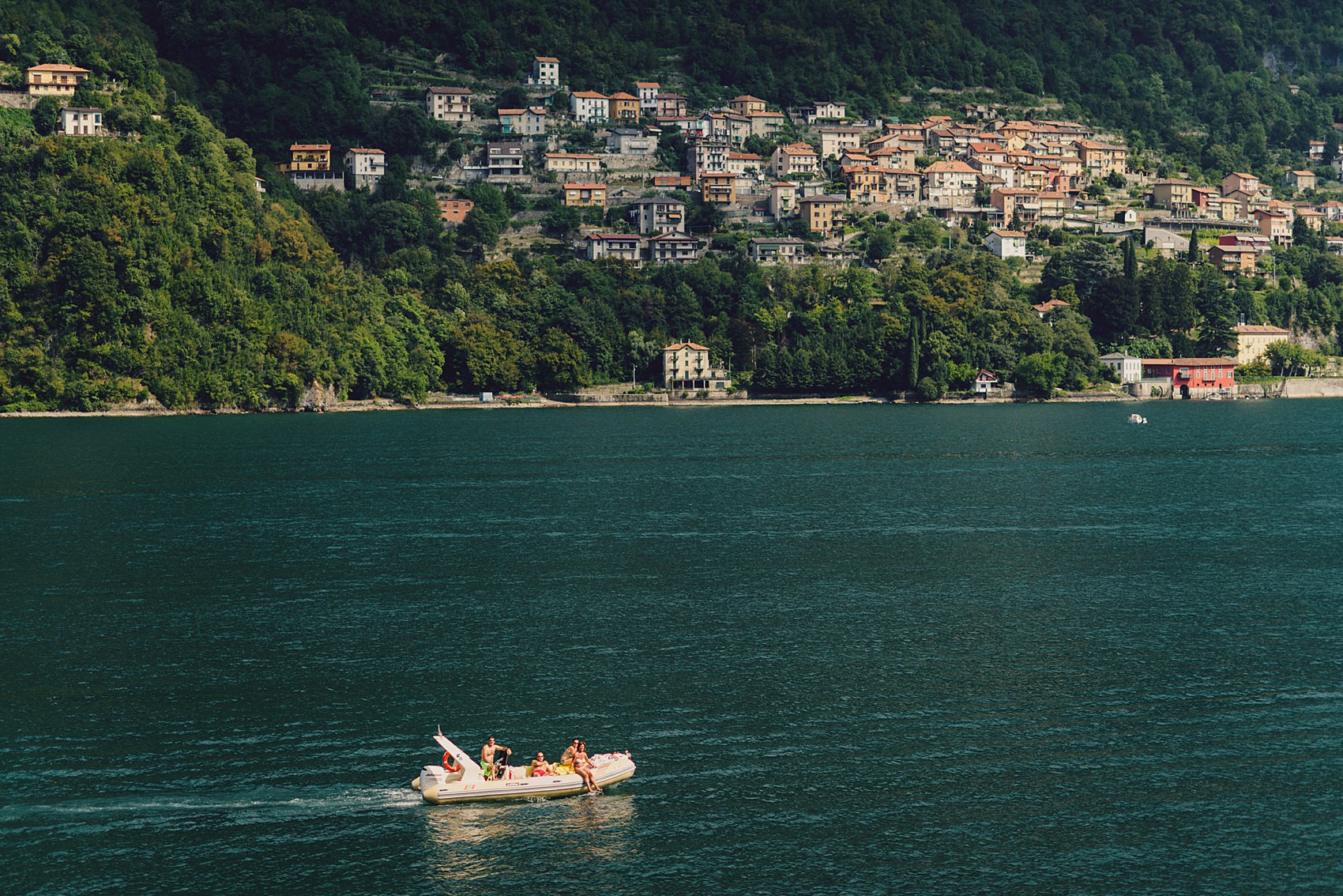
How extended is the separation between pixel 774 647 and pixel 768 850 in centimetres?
1386

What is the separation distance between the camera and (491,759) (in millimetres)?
27859

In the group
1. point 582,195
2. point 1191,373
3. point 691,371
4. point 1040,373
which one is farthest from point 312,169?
point 1191,373

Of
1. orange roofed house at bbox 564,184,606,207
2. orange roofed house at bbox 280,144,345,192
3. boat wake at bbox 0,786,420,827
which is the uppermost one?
orange roofed house at bbox 280,144,345,192

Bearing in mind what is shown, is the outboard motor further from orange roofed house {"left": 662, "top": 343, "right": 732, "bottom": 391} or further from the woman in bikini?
orange roofed house {"left": 662, "top": 343, "right": 732, "bottom": 391}

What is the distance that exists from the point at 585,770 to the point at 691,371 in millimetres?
128084

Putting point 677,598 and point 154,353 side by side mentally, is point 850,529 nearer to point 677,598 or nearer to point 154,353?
point 677,598

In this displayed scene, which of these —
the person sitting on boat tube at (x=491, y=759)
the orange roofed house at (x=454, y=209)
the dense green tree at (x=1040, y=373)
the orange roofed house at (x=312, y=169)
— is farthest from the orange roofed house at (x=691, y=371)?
the person sitting on boat tube at (x=491, y=759)

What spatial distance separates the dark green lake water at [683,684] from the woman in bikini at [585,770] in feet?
1.40

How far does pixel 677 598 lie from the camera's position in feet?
149

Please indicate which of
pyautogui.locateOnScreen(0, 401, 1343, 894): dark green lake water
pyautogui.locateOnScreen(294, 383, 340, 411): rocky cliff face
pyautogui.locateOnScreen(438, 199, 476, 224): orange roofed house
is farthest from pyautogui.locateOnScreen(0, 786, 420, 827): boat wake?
pyautogui.locateOnScreen(438, 199, 476, 224): orange roofed house

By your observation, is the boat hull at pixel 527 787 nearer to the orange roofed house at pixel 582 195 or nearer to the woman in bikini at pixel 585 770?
the woman in bikini at pixel 585 770

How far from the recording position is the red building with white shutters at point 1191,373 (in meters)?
160

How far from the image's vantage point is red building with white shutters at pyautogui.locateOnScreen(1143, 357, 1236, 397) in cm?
16050

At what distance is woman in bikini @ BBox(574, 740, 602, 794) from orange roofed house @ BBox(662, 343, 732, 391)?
416ft
